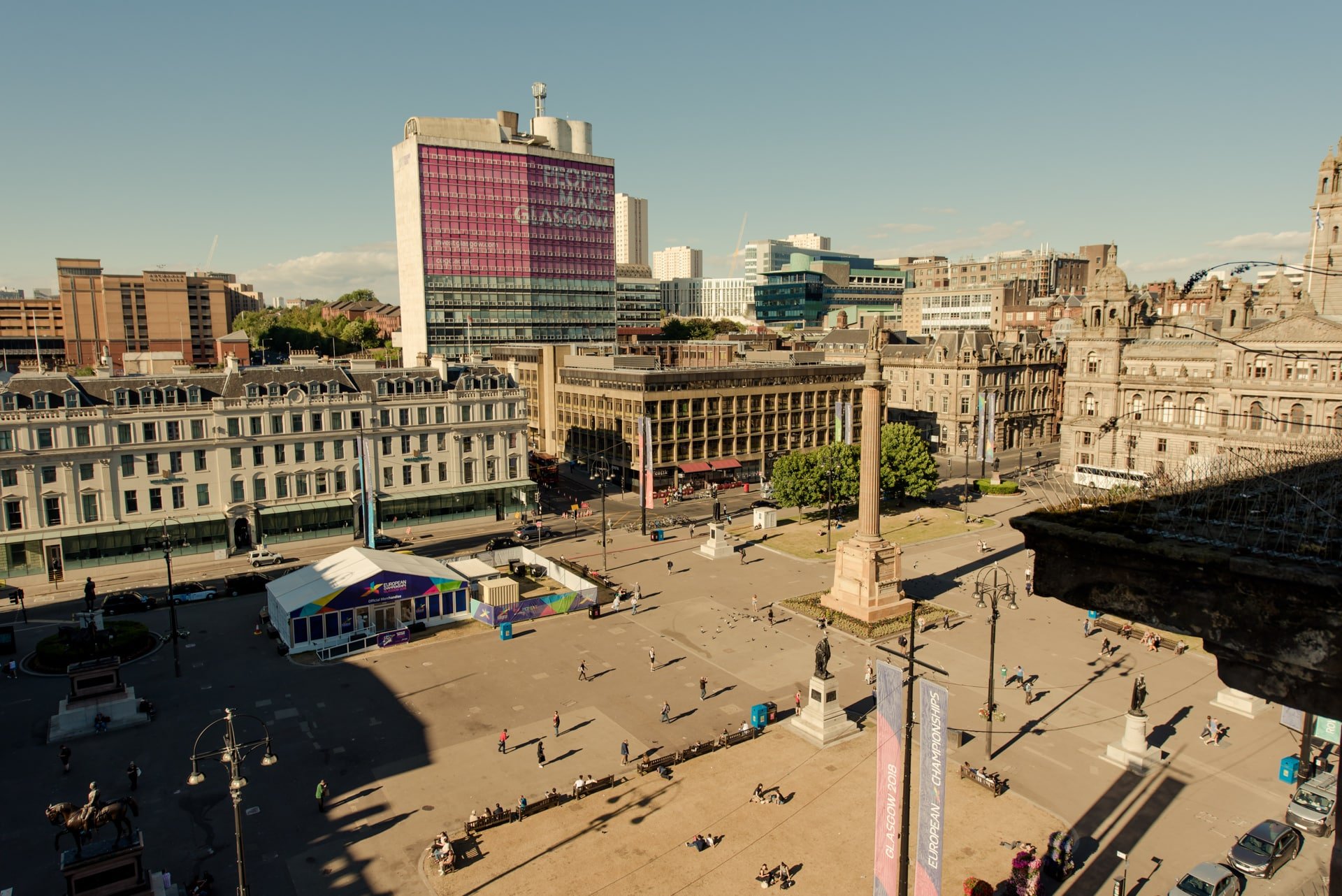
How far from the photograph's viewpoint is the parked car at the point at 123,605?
5331cm

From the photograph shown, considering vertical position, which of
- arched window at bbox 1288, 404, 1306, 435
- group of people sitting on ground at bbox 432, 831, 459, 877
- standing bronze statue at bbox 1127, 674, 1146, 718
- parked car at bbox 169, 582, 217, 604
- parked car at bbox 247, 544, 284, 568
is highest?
arched window at bbox 1288, 404, 1306, 435

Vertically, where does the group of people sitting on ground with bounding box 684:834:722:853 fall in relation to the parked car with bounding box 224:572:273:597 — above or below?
below

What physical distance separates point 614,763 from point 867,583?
2242 centimetres

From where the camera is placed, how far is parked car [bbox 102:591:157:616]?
53.3 metres

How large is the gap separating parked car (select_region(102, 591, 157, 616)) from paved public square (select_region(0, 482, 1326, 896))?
3.24 m

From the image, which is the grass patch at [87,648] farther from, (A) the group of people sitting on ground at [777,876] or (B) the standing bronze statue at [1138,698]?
(B) the standing bronze statue at [1138,698]

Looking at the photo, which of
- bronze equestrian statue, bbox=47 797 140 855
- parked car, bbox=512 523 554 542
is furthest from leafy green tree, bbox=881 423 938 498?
bronze equestrian statue, bbox=47 797 140 855

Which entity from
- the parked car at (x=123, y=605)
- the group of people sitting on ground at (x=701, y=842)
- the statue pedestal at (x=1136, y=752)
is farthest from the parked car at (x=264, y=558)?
the statue pedestal at (x=1136, y=752)

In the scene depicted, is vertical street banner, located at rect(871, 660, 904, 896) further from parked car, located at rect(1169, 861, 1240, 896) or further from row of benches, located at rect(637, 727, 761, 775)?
row of benches, located at rect(637, 727, 761, 775)

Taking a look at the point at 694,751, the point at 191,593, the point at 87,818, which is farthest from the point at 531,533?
the point at 87,818

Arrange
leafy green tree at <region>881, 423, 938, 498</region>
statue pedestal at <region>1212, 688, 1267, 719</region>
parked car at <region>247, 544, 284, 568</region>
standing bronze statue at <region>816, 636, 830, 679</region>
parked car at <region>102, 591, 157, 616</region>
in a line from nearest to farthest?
standing bronze statue at <region>816, 636, 830, 679</region> → statue pedestal at <region>1212, 688, 1267, 719</region> → parked car at <region>102, 591, 157, 616</region> → parked car at <region>247, 544, 284, 568</region> → leafy green tree at <region>881, 423, 938, 498</region>

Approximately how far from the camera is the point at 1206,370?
3201 inches

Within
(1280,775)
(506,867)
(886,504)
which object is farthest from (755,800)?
(886,504)

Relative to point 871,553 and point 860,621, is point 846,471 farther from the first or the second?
point 860,621
